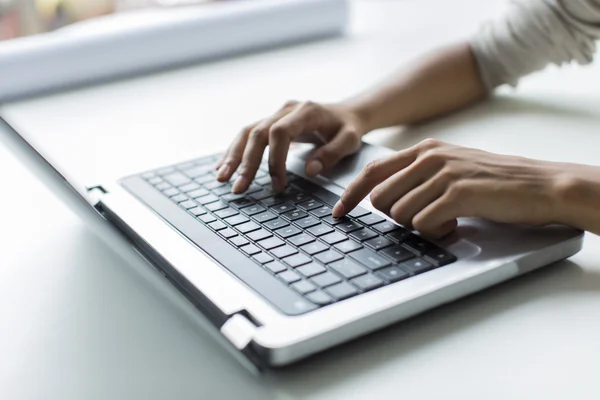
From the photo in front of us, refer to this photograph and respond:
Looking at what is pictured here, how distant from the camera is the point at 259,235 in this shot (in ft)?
2.06

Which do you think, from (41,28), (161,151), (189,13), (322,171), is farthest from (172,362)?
(41,28)

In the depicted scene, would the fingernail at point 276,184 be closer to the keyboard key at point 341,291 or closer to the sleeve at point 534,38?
the keyboard key at point 341,291

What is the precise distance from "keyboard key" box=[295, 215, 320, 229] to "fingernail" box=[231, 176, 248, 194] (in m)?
0.10

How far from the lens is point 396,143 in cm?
92

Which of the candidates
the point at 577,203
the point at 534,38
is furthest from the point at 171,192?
the point at 534,38

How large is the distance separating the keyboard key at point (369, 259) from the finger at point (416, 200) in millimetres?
53

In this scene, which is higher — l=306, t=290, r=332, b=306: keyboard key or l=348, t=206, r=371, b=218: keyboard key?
l=306, t=290, r=332, b=306: keyboard key

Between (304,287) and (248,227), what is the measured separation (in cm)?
13

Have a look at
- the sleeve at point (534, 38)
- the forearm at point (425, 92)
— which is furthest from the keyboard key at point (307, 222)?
the sleeve at point (534, 38)

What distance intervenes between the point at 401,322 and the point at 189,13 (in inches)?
35.0

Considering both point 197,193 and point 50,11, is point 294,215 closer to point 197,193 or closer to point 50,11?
point 197,193

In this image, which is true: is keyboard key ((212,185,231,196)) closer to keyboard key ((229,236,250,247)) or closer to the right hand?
the right hand

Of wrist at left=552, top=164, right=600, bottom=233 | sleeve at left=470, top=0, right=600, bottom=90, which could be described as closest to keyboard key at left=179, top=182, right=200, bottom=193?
wrist at left=552, top=164, right=600, bottom=233

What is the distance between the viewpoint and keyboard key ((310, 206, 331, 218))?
659 millimetres
